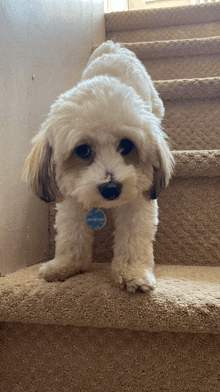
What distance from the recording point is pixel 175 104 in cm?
170

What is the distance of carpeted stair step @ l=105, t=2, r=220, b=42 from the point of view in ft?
8.18

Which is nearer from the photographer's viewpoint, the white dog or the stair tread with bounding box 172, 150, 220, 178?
the white dog

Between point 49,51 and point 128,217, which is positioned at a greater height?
point 49,51

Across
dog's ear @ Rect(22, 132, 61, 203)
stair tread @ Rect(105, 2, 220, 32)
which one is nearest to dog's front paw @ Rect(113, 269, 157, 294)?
dog's ear @ Rect(22, 132, 61, 203)

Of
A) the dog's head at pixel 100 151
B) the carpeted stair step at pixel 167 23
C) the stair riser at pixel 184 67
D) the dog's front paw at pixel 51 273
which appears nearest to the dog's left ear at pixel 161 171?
the dog's head at pixel 100 151

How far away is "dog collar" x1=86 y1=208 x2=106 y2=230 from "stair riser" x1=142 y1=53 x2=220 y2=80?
154 centimetres

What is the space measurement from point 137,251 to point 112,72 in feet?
2.42

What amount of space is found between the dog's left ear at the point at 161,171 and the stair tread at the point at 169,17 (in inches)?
80.5

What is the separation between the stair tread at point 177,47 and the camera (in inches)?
83.0

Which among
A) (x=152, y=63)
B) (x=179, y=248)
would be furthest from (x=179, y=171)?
(x=152, y=63)

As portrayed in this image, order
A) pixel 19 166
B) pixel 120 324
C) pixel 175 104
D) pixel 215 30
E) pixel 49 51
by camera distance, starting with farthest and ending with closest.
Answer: pixel 215 30
pixel 175 104
pixel 49 51
pixel 19 166
pixel 120 324

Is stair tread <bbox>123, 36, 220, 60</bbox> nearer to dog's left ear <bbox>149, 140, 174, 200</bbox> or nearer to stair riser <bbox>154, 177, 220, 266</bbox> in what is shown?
stair riser <bbox>154, 177, 220, 266</bbox>

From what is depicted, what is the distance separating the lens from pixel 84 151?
3.20ft

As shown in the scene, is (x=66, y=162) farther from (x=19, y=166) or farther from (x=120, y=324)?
(x=120, y=324)
